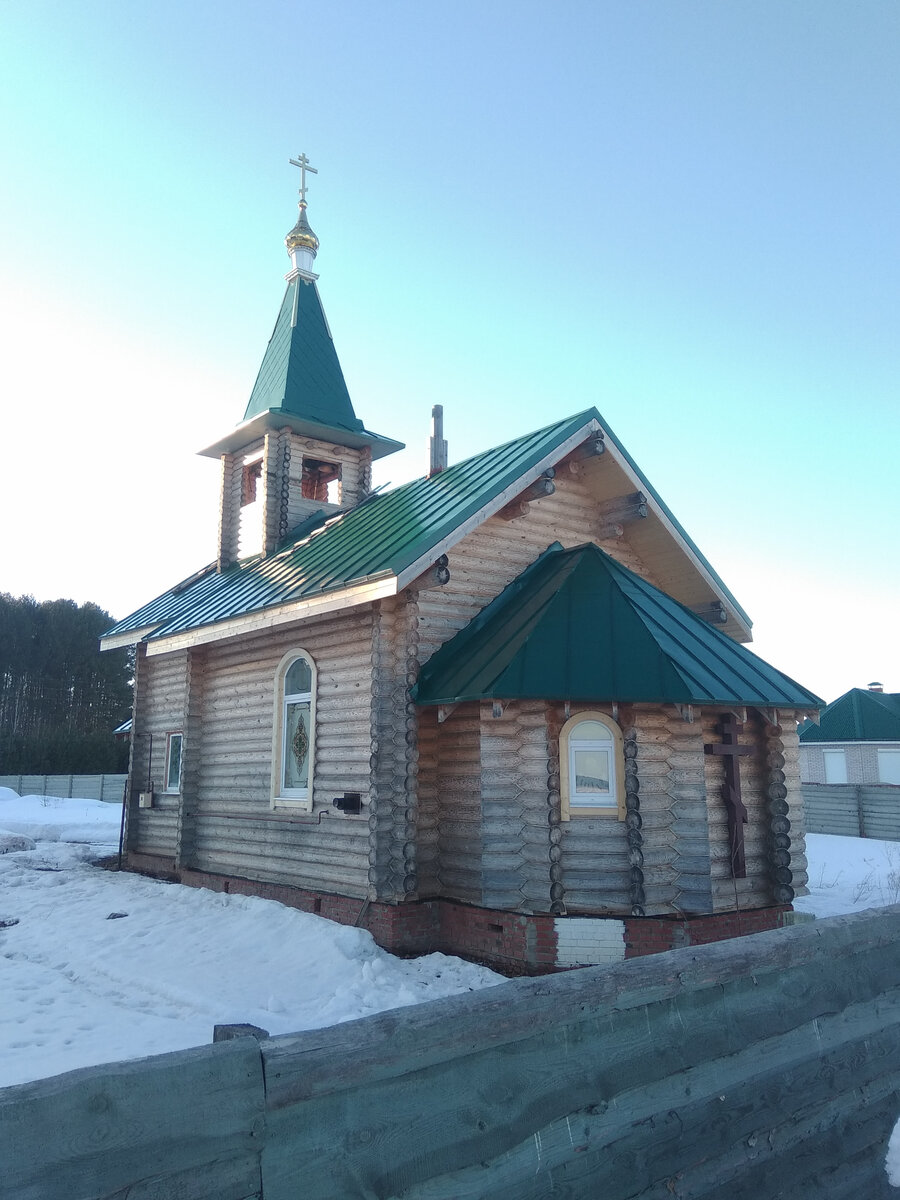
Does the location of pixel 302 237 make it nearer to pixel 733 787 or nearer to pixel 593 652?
pixel 593 652

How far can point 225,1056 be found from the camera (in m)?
2.14

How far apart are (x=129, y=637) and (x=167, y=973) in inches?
317

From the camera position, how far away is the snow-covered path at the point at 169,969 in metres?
6.92

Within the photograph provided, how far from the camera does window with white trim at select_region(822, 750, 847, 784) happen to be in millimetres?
33656

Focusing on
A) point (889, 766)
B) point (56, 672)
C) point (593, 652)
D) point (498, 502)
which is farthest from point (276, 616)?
point (56, 672)

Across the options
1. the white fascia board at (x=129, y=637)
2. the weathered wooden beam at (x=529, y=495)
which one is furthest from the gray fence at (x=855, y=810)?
the white fascia board at (x=129, y=637)

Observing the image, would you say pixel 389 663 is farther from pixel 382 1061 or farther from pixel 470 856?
pixel 382 1061

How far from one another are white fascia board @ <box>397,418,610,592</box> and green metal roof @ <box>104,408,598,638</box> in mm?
60

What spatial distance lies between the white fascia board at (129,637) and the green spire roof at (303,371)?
15.1 ft

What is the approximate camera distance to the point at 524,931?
8938mm

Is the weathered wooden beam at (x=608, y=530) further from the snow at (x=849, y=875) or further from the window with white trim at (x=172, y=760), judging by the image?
the window with white trim at (x=172, y=760)

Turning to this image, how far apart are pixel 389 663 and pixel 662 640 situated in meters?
3.02

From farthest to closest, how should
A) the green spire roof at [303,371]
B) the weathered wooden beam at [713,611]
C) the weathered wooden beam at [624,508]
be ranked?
the green spire roof at [303,371] → the weathered wooden beam at [713,611] → the weathered wooden beam at [624,508]

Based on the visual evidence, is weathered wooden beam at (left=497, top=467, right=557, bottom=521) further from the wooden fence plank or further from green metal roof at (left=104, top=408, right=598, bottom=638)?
the wooden fence plank
